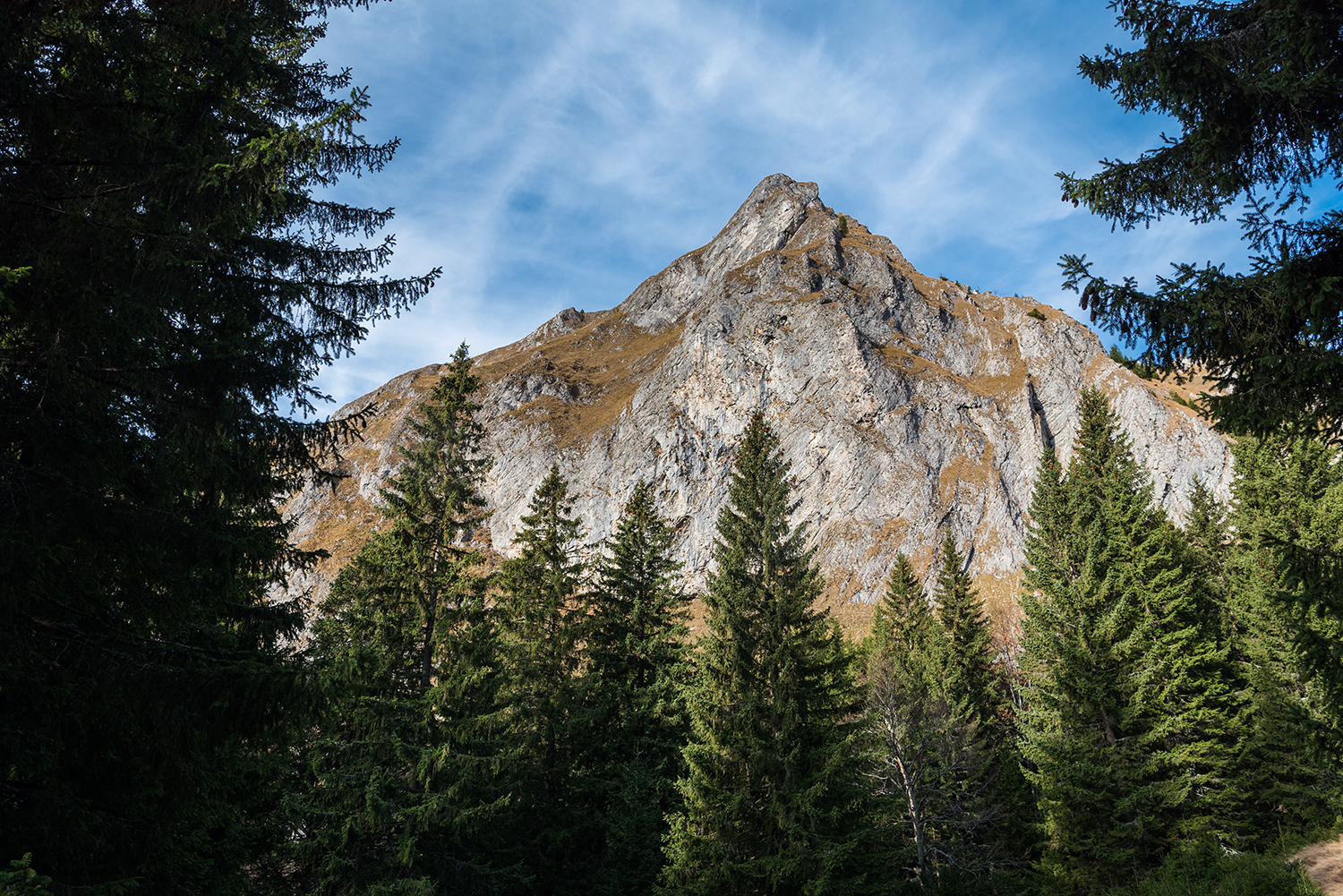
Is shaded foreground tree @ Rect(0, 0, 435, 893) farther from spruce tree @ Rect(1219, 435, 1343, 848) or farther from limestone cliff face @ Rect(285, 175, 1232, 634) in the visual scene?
limestone cliff face @ Rect(285, 175, 1232, 634)

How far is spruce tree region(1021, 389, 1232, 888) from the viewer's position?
589 inches

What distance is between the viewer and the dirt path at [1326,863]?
12.4 metres

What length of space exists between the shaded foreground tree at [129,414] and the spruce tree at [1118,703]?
1770 centimetres

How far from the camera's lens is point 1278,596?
18.5 ft

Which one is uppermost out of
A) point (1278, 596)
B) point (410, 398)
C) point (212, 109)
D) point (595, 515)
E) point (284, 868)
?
point (410, 398)

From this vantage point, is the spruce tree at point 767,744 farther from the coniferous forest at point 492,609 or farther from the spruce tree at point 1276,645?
the spruce tree at point 1276,645

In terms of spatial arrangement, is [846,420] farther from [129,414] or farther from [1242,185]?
[129,414]

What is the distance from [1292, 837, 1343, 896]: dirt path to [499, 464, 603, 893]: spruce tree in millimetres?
15983

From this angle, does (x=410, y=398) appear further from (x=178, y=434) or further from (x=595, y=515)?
(x=178, y=434)

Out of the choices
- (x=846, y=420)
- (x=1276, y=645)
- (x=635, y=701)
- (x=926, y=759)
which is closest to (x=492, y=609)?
(x=635, y=701)

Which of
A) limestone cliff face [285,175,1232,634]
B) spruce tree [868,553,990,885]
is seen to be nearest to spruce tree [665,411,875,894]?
spruce tree [868,553,990,885]

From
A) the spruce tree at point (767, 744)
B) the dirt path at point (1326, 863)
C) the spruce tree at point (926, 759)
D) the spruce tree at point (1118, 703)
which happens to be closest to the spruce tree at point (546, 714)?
the spruce tree at point (767, 744)

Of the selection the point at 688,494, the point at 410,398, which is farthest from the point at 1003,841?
the point at 410,398

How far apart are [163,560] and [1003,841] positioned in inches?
1009
